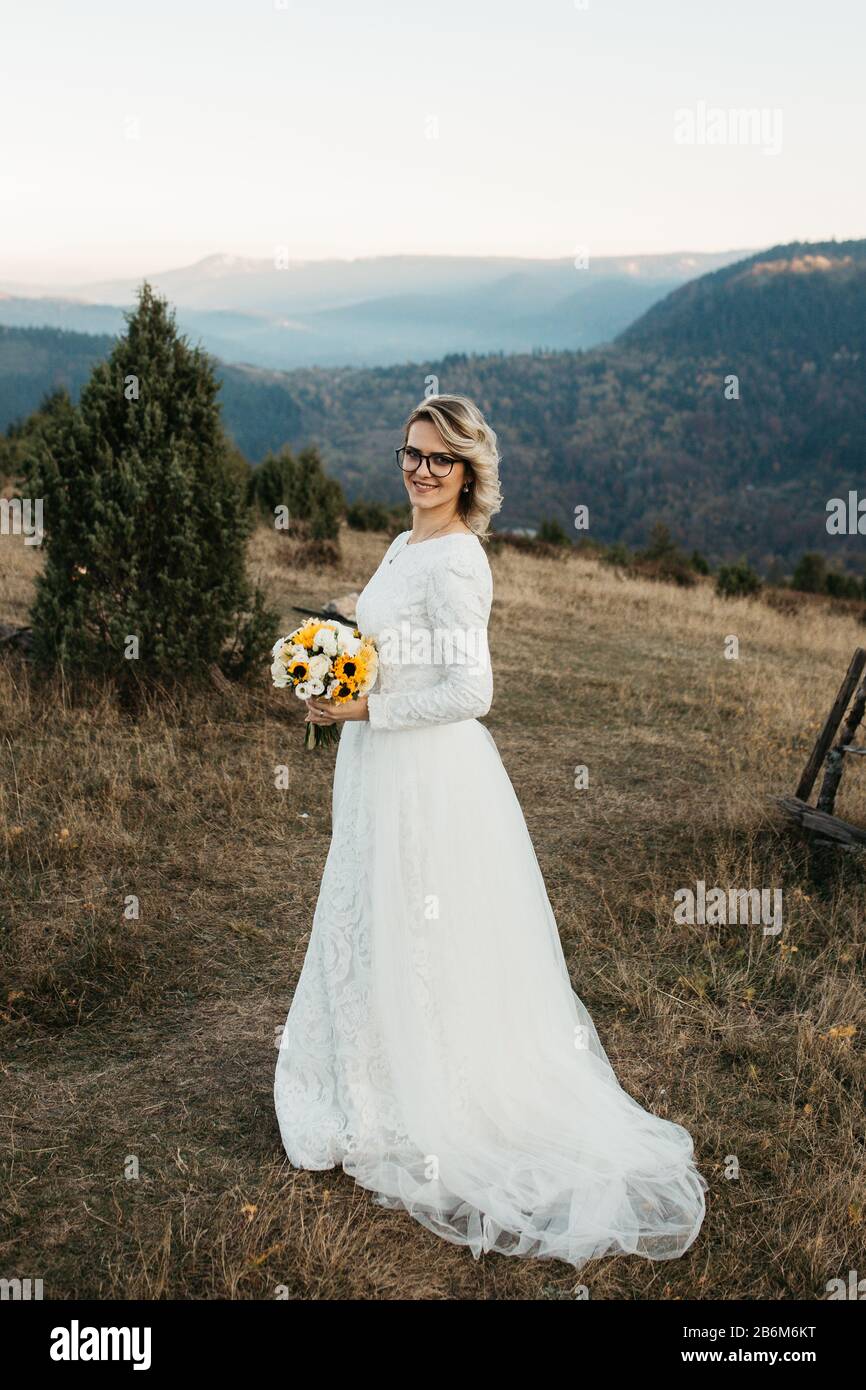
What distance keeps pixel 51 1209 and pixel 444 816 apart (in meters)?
1.90

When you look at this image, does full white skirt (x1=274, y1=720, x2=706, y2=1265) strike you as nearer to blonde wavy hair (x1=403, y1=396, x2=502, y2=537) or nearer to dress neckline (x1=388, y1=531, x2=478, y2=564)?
dress neckline (x1=388, y1=531, x2=478, y2=564)

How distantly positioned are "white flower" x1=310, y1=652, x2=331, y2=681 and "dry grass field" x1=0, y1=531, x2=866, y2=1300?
179cm

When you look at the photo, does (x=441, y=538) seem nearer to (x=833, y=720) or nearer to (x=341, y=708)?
(x=341, y=708)

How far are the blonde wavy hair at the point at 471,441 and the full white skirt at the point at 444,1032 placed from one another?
0.82 m

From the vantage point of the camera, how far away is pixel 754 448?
14450 centimetres

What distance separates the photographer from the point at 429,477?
3.38m

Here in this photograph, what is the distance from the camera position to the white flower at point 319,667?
3.39 m

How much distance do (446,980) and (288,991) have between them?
168 cm

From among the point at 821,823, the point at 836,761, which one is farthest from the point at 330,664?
the point at 836,761

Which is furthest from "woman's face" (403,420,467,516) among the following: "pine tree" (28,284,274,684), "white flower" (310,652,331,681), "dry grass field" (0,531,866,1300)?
"pine tree" (28,284,274,684)

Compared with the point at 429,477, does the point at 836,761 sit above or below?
below

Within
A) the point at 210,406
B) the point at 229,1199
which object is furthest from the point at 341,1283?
the point at 210,406

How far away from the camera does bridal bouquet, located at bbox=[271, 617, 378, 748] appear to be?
3396mm
